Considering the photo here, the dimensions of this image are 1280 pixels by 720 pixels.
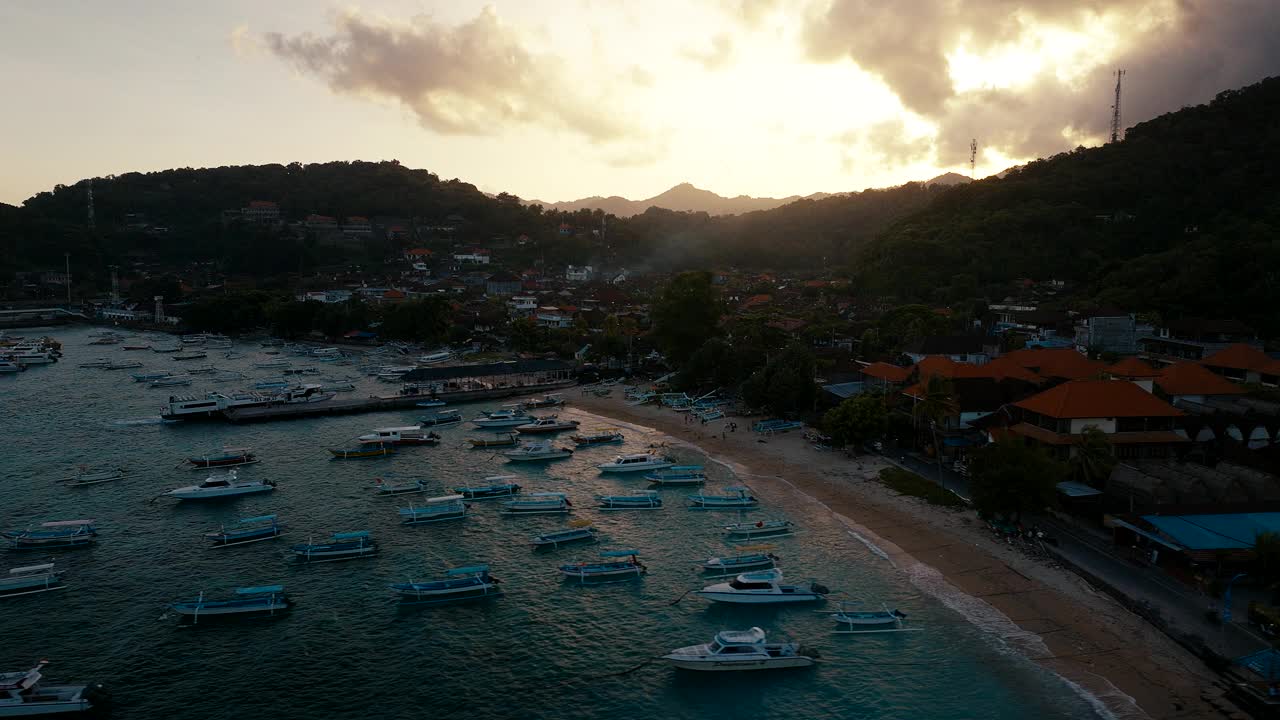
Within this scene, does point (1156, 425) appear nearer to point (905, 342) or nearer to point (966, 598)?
point (966, 598)

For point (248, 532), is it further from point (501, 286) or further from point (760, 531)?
point (501, 286)

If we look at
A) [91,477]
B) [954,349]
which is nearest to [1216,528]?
[954,349]

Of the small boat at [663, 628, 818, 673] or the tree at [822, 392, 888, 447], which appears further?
the tree at [822, 392, 888, 447]

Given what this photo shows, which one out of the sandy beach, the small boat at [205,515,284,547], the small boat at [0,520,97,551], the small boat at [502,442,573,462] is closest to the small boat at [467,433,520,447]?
the small boat at [502,442,573,462]

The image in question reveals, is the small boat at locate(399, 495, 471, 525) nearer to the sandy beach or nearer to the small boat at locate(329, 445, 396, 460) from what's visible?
the small boat at locate(329, 445, 396, 460)

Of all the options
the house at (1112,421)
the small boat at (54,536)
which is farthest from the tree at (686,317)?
the small boat at (54,536)

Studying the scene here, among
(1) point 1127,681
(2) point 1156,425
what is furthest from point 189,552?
(2) point 1156,425
